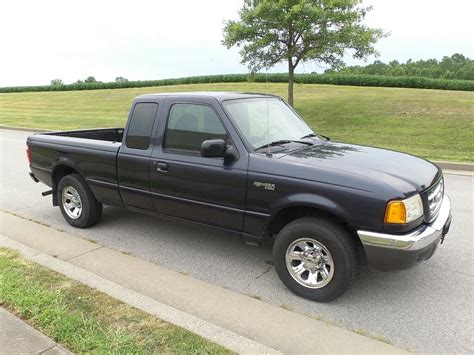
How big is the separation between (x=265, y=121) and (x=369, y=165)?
4.04 feet

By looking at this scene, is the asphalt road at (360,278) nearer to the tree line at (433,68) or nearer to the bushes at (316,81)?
the bushes at (316,81)

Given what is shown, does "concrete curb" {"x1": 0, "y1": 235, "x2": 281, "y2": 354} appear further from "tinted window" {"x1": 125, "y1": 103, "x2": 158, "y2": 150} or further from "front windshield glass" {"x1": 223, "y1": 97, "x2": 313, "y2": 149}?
"front windshield glass" {"x1": 223, "y1": 97, "x2": 313, "y2": 149}

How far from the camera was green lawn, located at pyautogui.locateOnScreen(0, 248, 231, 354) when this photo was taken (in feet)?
9.48

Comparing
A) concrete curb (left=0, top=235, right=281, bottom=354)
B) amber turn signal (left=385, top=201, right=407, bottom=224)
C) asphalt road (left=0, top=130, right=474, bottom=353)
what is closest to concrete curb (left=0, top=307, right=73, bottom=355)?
concrete curb (left=0, top=235, right=281, bottom=354)

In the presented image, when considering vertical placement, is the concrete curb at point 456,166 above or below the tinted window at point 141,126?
below

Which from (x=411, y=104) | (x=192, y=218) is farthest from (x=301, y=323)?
(x=411, y=104)

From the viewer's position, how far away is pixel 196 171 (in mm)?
4238

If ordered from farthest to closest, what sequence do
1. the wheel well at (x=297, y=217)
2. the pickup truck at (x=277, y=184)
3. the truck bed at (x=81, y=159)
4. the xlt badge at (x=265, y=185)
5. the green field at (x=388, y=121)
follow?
1. the green field at (x=388, y=121)
2. the truck bed at (x=81, y=159)
3. the xlt badge at (x=265, y=185)
4. the wheel well at (x=297, y=217)
5. the pickup truck at (x=277, y=184)

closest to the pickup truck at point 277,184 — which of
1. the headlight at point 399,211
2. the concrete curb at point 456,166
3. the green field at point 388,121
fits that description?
the headlight at point 399,211

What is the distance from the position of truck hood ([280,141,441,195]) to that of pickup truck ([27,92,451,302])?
0.04 ft

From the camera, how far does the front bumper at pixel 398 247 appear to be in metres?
3.26

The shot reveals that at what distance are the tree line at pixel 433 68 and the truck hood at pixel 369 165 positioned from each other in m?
41.1

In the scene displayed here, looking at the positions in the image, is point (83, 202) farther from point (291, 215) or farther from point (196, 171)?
point (291, 215)

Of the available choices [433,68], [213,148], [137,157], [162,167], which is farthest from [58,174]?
[433,68]
